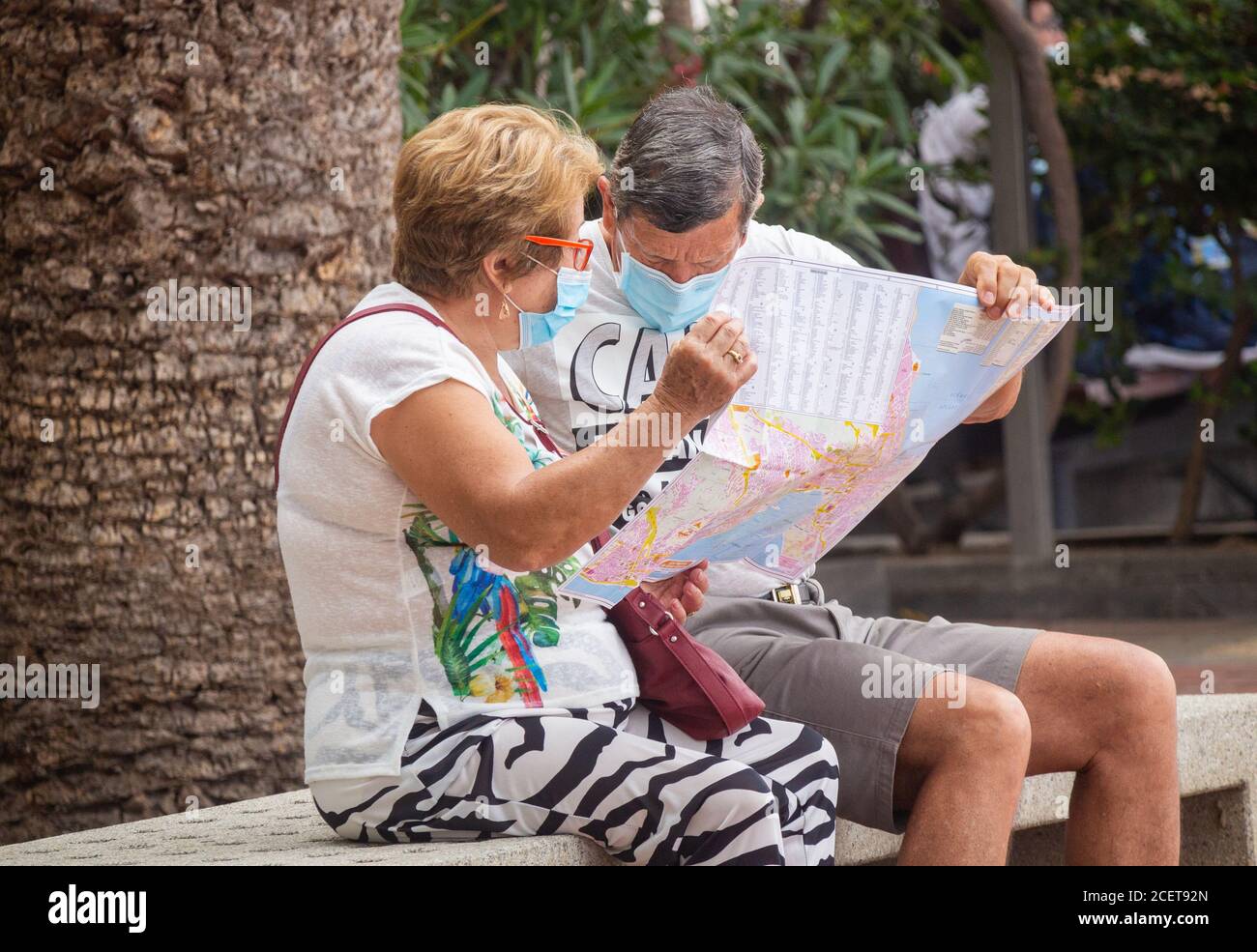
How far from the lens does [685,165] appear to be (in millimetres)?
2816

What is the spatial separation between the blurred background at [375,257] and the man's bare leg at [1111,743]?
1.68 m

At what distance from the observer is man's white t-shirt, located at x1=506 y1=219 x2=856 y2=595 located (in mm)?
2898

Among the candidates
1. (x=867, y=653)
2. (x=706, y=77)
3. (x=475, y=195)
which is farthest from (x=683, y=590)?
(x=706, y=77)

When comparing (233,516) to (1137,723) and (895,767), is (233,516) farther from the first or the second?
(1137,723)

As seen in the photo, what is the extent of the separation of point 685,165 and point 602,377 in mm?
413

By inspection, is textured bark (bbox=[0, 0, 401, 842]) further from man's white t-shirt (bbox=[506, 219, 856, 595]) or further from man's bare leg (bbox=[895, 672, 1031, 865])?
man's bare leg (bbox=[895, 672, 1031, 865])

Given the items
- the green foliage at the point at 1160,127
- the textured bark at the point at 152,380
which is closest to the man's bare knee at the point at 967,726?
the textured bark at the point at 152,380

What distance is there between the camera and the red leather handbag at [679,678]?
2385mm

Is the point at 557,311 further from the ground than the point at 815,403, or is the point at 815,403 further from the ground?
the point at 557,311

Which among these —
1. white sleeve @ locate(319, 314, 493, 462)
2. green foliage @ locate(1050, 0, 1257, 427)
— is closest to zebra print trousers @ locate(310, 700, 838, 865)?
white sleeve @ locate(319, 314, 493, 462)

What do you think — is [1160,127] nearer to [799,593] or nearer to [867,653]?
[799,593]

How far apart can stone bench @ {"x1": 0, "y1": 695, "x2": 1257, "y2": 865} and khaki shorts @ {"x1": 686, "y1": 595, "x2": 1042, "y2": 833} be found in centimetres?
23

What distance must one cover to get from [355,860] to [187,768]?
1.64 m
